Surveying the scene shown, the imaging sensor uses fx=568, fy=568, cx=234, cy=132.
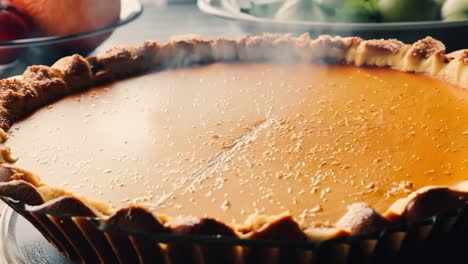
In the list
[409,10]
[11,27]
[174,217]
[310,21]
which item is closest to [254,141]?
[174,217]

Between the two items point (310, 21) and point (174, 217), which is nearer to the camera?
point (174, 217)

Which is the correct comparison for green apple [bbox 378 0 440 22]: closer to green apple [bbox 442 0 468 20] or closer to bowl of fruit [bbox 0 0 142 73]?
green apple [bbox 442 0 468 20]

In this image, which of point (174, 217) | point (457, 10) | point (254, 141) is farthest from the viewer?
point (457, 10)

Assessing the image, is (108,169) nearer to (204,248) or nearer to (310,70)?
(204,248)

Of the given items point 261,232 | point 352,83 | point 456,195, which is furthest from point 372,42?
point 261,232

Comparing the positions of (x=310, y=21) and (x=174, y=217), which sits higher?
(x=310, y=21)

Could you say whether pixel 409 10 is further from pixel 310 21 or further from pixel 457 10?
pixel 310 21

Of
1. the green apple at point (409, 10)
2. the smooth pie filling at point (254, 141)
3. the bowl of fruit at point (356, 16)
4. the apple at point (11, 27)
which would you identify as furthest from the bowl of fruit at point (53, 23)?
the green apple at point (409, 10)
